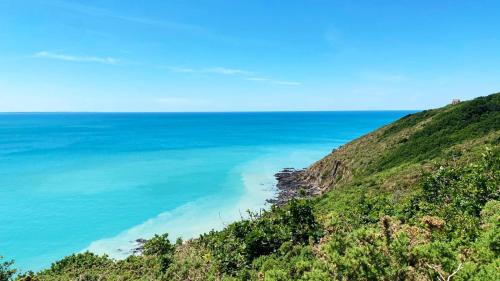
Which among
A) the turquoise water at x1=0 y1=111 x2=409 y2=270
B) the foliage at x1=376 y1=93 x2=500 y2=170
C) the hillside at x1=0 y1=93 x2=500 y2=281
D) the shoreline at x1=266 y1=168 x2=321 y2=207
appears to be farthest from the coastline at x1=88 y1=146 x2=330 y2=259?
the foliage at x1=376 y1=93 x2=500 y2=170

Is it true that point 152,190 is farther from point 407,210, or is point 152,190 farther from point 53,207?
point 407,210

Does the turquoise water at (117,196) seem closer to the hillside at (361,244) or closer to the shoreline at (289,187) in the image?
the shoreline at (289,187)

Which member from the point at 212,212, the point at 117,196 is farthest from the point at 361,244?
the point at 117,196

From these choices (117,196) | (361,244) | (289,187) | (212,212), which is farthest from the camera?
(289,187)

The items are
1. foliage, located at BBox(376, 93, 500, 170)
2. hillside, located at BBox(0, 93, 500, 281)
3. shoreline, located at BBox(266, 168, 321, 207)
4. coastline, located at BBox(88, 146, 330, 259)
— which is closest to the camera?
hillside, located at BBox(0, 93, 500, 281)

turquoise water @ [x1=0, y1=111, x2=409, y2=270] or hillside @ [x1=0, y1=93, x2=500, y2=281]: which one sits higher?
hillside @ [x1=0, y1=93, x2=500, y2=281]

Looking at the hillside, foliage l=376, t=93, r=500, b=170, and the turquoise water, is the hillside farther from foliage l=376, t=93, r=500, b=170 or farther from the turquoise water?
the turquoise water

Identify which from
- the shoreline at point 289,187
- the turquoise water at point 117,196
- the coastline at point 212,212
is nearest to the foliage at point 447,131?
the shoreline at point 289,187

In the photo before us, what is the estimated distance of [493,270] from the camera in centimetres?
741

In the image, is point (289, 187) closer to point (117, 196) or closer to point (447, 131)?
point (447, 131)

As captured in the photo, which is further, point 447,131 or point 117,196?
point 117,196

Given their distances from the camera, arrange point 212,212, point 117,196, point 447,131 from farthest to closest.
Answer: point 117,196, point 447,131, point 212,212

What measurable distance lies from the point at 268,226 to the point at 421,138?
129ft

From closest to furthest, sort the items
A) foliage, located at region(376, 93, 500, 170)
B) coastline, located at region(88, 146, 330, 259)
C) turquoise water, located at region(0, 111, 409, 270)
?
coastline, located at region(88, 146, 330, 259)
turquoise water, located at region(0, 111, 409, 270)
foliage, located at region(376, 93, 500, 170)
